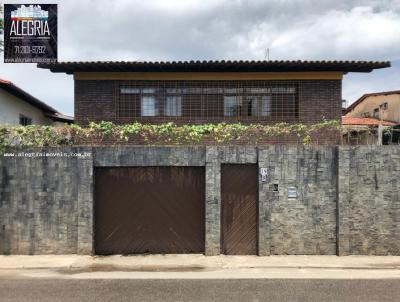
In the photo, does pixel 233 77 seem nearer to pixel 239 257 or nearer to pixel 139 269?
pixel 239 257

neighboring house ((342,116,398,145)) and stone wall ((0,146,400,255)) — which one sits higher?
neighboring house ((342,116,398,145))

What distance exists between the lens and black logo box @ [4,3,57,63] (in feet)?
46.3

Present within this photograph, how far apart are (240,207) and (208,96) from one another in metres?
4.94

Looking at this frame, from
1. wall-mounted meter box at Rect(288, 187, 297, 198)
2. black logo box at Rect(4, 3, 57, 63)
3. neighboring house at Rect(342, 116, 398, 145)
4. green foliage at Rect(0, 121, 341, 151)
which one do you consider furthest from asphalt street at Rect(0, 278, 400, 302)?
black logo box at Rect(4, 3, 57, 63)

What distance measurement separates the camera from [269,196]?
11016 mm

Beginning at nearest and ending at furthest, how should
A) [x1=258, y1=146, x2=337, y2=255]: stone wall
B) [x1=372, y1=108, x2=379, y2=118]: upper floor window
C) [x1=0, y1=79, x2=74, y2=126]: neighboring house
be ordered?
1. [x1=258, y1=146, x2=337, y2=255]: stone wall
2. [x1=0, y1=79, x2=74, y2=126]: neighboring house
3. [x1=372, y1=108, x2=379, y2=118]: upper floor window

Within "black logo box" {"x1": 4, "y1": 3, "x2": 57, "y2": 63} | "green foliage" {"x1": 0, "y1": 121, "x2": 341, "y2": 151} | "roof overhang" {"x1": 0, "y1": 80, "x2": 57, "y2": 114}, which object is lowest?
"green foliage" {"x1": 0, "y1": 121, "x2": 341, "y2": 151}

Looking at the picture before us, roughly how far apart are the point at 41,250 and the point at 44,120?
13.8 metres

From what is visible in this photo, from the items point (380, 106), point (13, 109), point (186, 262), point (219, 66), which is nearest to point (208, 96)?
point (219, 66)

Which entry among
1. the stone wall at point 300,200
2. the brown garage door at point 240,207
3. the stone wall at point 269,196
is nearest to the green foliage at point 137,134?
the stone wall at point 269,196

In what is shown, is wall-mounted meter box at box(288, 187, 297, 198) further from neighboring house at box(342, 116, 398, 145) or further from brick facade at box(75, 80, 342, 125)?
brick facade at box(75, 80, 342, 125)

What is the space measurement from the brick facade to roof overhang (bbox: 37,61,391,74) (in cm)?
47

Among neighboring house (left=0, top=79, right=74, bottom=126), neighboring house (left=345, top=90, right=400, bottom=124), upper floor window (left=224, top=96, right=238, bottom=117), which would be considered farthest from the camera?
neighboring house (left=345, top=90, right=400, bottom=124)

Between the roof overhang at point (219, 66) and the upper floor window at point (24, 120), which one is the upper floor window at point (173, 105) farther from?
the upper floor window at point (24, 120)
